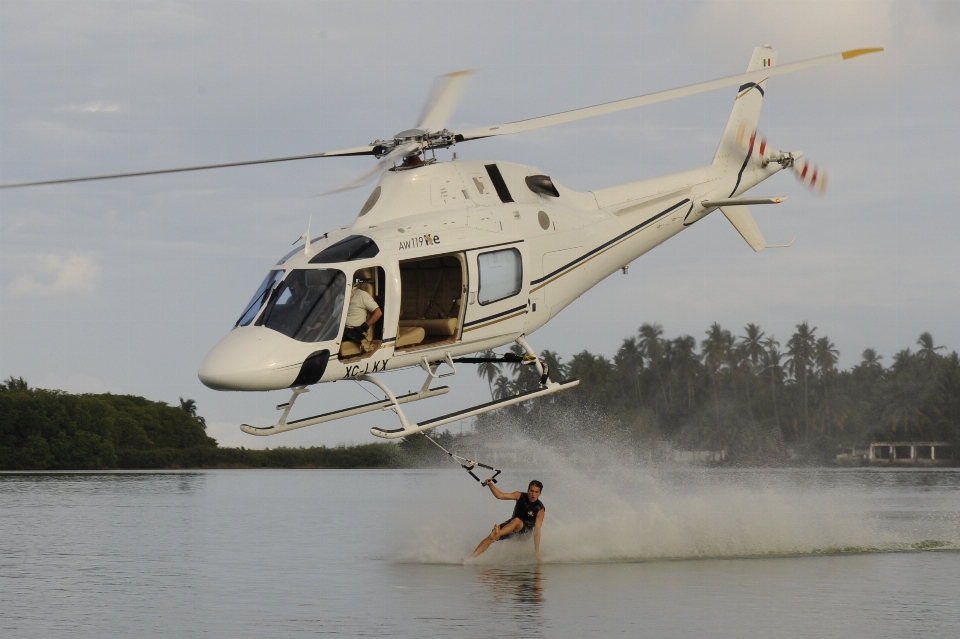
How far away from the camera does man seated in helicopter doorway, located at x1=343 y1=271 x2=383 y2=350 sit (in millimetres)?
15625

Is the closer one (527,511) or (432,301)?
(432,301)

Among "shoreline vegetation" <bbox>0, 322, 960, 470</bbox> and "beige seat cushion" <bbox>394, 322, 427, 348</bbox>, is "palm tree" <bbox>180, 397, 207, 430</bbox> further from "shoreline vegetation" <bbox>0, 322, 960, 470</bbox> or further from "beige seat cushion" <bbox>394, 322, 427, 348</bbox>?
"beige seat cushion" <bbox>394, 322, 427, 348</bbox>

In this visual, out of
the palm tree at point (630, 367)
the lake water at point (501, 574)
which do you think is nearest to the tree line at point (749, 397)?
the palm tree at point (630, 367)

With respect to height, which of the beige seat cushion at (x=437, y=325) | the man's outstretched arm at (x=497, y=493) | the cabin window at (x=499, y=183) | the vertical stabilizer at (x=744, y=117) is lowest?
the man's outstretched arm at (x=497, y=493)

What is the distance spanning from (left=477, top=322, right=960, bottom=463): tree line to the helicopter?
174 feet

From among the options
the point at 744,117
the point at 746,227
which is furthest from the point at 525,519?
the point at 744,117

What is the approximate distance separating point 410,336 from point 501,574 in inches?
173

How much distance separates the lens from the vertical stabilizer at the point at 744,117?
2180cm

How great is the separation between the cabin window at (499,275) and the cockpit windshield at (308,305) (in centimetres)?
248

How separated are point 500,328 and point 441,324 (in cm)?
93

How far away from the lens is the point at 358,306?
51.4 ft

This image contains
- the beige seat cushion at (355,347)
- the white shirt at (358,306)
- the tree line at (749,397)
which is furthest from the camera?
the tree line at (749,397)

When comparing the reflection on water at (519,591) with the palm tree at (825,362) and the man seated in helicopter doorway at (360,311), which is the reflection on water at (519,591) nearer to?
the man seated in helicopter doorway at (360,311)

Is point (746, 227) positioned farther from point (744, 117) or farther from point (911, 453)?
point (911, 453)
